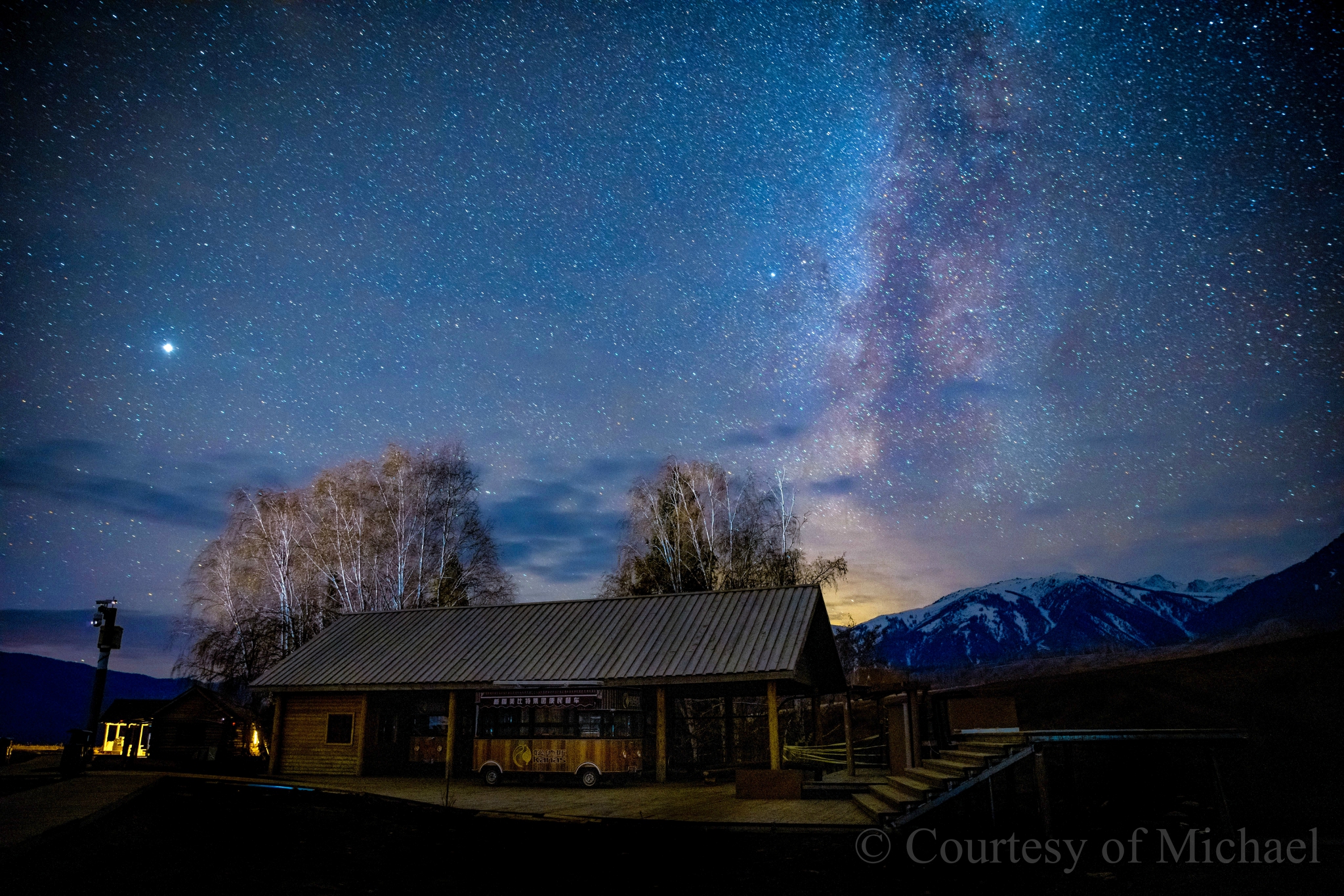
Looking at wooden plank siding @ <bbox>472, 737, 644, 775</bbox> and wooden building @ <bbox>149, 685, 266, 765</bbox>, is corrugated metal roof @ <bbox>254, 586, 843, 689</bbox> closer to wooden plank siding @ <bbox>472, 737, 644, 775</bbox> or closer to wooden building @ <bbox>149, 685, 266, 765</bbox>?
wooden plank siding @ <bbox>472, 737, 644, 775</bbox>

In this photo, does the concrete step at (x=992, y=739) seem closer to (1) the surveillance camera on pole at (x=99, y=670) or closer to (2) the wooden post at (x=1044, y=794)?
(2) the wooden post at (x=1044, y=794)

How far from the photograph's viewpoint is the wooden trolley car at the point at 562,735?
818 inches

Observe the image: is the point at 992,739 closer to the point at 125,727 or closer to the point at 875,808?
the point at 875,808

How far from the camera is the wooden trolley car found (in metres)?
20.8

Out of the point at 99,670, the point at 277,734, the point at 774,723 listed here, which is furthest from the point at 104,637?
the point at 774,723

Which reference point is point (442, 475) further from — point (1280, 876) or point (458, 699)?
point (1280, 876)

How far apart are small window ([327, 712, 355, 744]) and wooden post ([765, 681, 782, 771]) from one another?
14.1m

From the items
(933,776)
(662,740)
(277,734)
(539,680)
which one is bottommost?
(277,734)

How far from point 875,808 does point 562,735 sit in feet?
35.3

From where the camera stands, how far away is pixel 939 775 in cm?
1188

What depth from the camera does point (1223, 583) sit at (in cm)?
19350

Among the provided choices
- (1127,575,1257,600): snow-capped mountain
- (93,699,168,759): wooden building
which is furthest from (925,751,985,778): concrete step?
(1127,575,1257,600): snow-capped mountain

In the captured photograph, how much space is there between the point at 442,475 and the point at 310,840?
2603 cm

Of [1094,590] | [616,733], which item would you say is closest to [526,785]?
[616,733]
